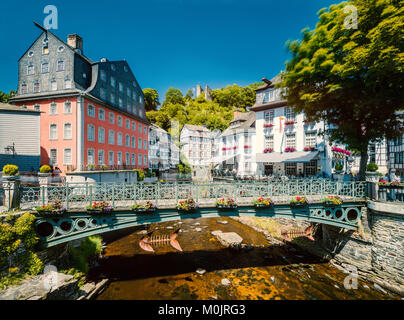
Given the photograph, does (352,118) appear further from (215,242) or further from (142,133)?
(142,133)

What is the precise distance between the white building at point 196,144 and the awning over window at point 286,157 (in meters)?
27.1

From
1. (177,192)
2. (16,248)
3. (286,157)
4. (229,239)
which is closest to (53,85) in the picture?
(16,248)

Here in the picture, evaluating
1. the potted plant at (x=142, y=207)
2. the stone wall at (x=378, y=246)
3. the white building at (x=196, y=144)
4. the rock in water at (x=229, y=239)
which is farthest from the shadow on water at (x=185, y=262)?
the white building at (x=196, y=144)

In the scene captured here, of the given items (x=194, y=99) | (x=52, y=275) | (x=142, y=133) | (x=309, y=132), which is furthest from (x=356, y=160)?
(x=194, y=99)

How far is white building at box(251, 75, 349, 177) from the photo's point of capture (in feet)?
70.3

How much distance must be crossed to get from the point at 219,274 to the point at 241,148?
21790mm

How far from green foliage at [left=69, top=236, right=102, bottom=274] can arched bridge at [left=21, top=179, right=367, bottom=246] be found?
6.37 feet

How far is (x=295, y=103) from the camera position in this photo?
47.1ft

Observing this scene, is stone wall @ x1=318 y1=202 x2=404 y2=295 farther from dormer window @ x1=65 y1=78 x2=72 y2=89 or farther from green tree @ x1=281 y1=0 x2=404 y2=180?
Result: dormer window @ x1=65 y1=78 x2=72 y2=89

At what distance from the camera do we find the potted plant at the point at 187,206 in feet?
29.4

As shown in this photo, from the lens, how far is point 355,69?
9.70 metres

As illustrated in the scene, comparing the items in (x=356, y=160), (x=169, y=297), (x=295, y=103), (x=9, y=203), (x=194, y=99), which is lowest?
(x=169, y=297)

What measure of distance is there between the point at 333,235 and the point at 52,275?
15.7 meters

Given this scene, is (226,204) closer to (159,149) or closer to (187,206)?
(187,206)
